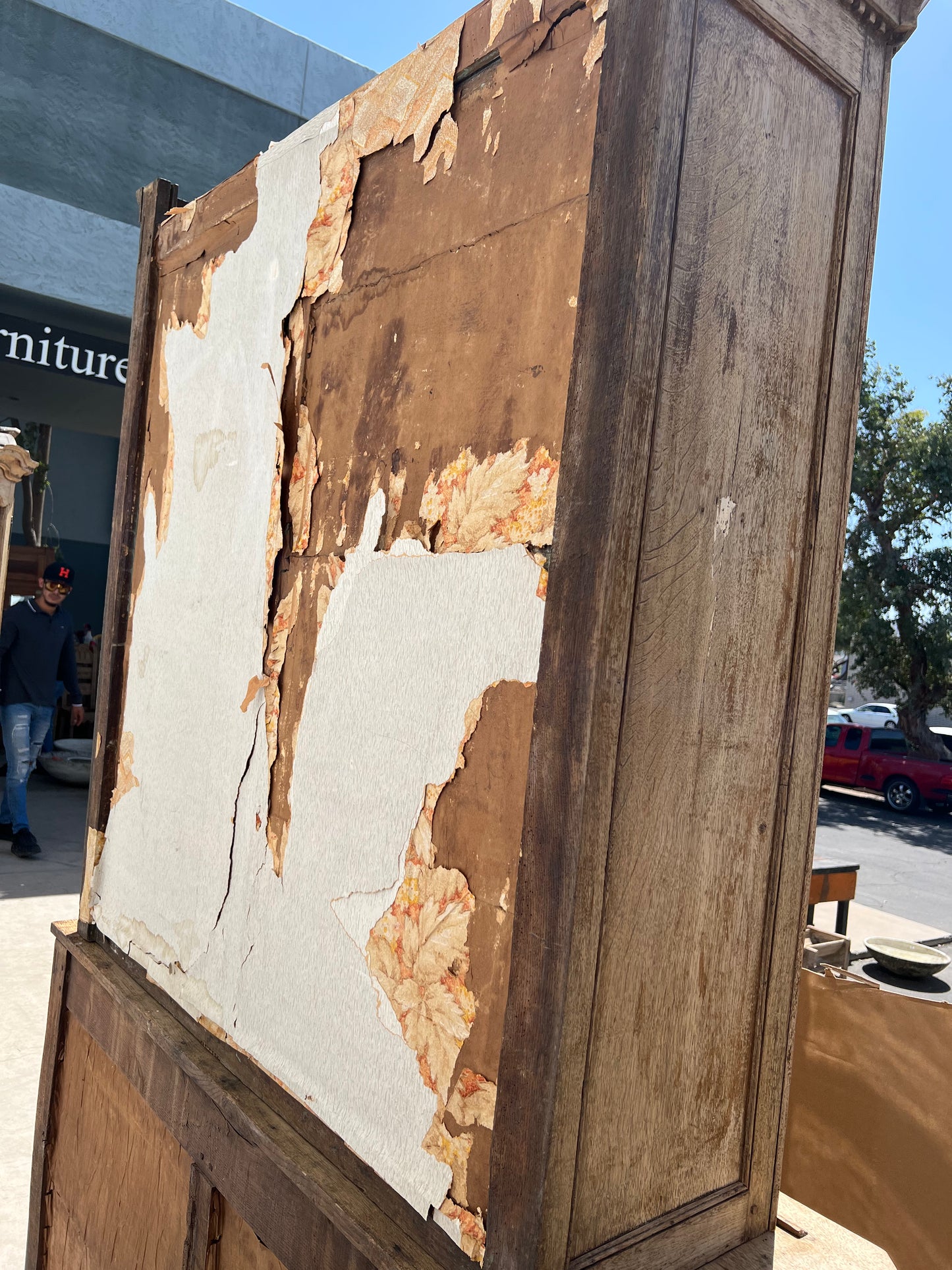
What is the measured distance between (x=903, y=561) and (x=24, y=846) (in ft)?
46.7

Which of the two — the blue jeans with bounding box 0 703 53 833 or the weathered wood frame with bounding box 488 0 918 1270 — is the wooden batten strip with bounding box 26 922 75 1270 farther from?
the blue jeans with bounding box 0 703 53 833

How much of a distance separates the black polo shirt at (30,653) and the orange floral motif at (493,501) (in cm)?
528

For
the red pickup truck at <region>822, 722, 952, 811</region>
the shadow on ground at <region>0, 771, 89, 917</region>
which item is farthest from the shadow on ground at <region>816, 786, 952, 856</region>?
the shadow on ground at <region>0, 771, 89, 917</region>

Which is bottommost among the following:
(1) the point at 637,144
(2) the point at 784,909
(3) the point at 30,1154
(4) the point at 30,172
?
(3) the point at 30,1154

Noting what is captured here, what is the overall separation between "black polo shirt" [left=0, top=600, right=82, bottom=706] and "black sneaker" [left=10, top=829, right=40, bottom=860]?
80 cm

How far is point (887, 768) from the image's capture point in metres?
15.1

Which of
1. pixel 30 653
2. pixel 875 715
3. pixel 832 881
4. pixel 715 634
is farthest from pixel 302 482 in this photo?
pixel 875 715

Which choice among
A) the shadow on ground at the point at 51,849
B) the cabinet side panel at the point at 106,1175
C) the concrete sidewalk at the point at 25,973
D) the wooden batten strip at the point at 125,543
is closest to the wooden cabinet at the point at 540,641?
the cabinet side panel at the point at 106,1175

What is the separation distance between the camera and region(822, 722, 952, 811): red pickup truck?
14.6m

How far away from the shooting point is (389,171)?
1.53m

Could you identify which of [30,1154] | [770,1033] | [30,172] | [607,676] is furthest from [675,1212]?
[30,172]

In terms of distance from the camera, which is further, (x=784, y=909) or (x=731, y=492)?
(x=784, y=909)

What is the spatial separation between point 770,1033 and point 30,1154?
100 inches

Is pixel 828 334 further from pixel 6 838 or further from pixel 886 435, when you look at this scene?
pixel 886 435
